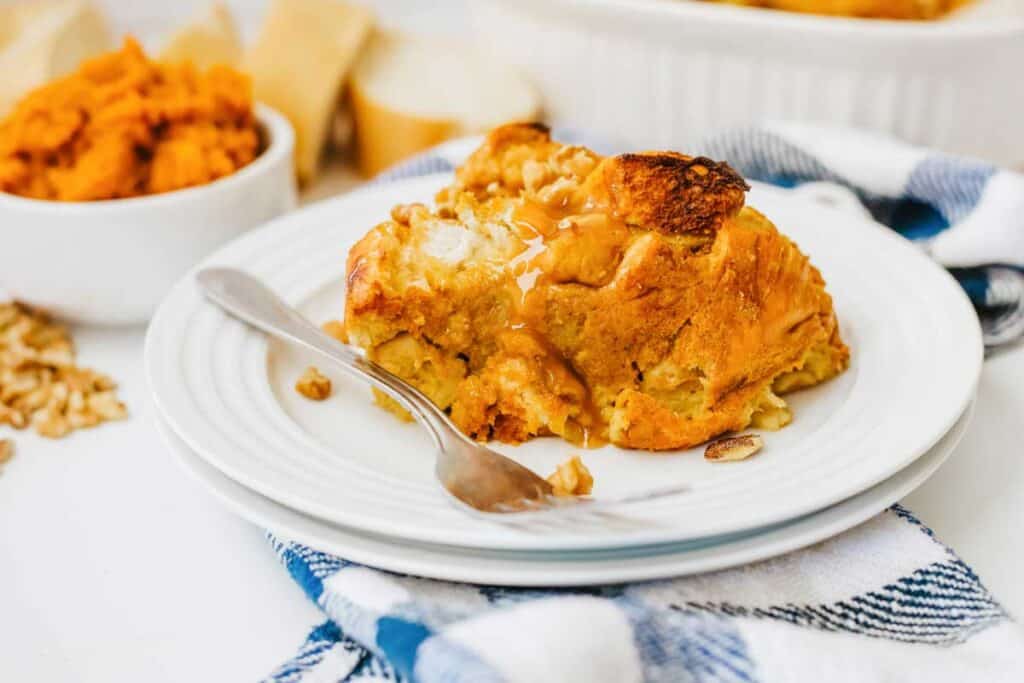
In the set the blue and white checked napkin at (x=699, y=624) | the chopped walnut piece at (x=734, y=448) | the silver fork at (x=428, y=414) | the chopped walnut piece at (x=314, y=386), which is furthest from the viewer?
the chopped walnut piece at (x=314, y=386)

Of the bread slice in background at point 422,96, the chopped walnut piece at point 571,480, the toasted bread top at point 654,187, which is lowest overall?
the bread slice in background at point 422,96

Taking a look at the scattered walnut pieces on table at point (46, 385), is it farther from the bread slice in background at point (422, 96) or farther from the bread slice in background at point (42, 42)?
the bread slice in background at point (422, 96)

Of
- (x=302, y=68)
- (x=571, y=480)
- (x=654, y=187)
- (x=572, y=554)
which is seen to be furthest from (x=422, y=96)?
(x=572, y=554)

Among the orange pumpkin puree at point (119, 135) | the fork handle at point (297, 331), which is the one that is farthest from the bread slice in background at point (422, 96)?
the fork handle at point (297, 331)

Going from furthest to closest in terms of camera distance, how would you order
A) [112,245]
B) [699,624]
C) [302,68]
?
[302,68] < [112,245] < [699,624]

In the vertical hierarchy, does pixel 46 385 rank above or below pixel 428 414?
below

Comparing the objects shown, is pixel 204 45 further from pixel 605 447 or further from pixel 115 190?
pixel 605 447

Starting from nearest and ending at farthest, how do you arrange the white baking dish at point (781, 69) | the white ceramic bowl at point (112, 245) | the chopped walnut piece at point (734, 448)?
the chopped walnut piece at point (734, 448) → the white ceramic bowl at point (112, 245) → the white baking dish at point (781, 69)
